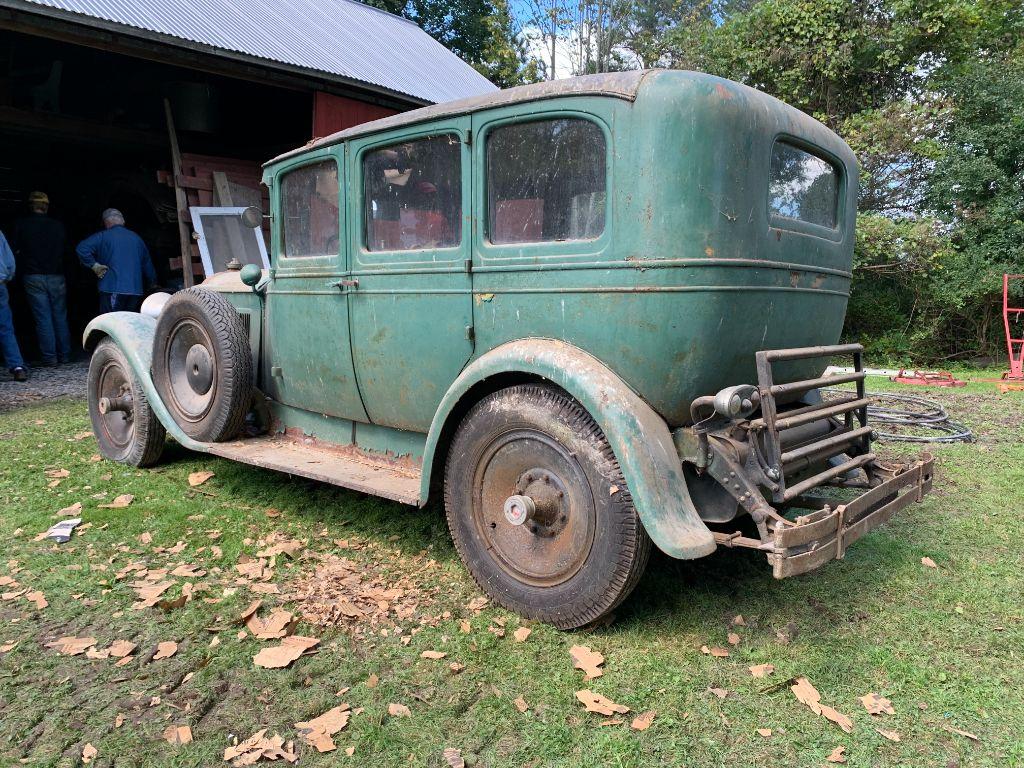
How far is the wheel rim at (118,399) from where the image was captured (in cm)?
489

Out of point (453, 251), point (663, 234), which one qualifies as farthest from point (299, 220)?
point (663, 234)

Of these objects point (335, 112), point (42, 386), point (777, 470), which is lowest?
point (42, 386)

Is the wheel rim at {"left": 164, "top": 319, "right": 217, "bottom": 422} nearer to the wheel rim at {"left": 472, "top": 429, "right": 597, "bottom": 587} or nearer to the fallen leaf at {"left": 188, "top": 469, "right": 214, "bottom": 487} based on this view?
the fallen leaf at {"left": 188, "top": 469, "right": 214, "bottom": 487}

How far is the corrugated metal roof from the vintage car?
15.4ft

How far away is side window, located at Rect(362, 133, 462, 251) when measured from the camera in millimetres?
3213

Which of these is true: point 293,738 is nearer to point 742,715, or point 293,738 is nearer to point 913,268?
point 742,715

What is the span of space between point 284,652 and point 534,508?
3.54 ft

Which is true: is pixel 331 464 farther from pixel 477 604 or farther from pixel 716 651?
pixel 716 651

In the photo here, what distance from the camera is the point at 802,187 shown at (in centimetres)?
311

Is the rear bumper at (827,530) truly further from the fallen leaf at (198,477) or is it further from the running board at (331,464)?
the fallen leaf at (198,477)

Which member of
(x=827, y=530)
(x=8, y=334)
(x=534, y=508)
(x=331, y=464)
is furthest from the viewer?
(x=8, y=334)

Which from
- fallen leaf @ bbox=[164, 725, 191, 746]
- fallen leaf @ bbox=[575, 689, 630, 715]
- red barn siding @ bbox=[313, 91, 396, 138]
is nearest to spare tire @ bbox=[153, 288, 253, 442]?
fallen leaf @ bbox=[164, 725, 191, 746]

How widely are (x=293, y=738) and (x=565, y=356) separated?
5.22ft

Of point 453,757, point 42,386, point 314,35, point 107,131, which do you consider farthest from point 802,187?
point 107,131
